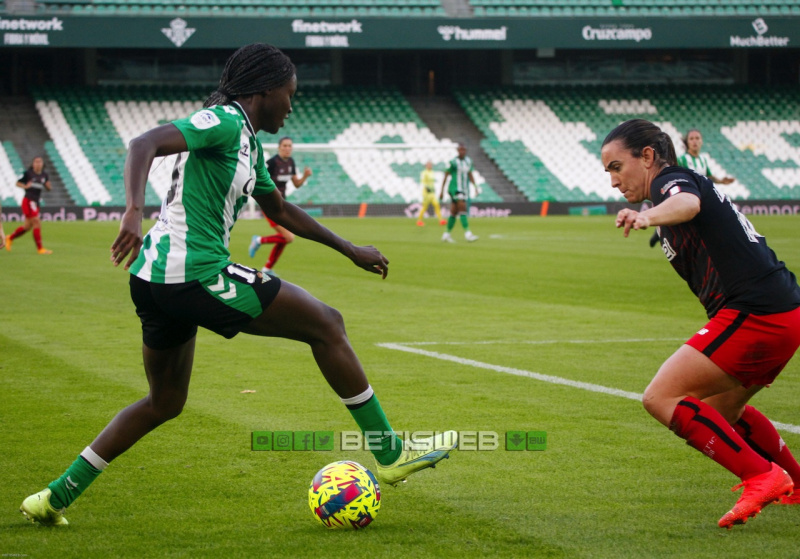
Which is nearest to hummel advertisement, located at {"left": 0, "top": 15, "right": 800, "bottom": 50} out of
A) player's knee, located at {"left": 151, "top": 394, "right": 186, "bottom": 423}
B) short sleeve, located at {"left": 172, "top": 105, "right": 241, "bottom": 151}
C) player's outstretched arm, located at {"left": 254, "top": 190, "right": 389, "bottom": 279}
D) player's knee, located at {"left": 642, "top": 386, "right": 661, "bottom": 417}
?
player's outstretched arm, located at {"left": 254, "top": 190, "right": 389, "bottom": 279}

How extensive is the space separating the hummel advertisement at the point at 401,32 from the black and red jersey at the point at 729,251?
37.4m

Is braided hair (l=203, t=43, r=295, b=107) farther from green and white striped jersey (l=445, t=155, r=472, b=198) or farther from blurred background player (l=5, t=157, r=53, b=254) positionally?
green and white striped jersey (l=445, t=155, r=472, b=198)

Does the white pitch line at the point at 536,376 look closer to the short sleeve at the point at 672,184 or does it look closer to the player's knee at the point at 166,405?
the short sleeve at the point at 672,184

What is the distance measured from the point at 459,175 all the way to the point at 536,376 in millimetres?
18688

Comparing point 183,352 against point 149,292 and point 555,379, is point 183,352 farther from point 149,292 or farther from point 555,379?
point 555,379

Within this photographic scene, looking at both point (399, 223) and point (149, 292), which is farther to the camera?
point (399, 223)

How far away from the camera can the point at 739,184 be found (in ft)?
144

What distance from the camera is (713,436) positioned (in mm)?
4215

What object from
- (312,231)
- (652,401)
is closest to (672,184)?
(652,401)

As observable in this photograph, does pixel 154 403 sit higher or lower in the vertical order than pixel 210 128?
lower

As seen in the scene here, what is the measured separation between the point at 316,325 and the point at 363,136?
131 ft

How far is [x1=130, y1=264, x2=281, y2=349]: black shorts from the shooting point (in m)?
4.09

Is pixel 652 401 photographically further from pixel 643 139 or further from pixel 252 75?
pixel 252 75

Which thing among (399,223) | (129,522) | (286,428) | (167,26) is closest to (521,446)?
(286,428)
